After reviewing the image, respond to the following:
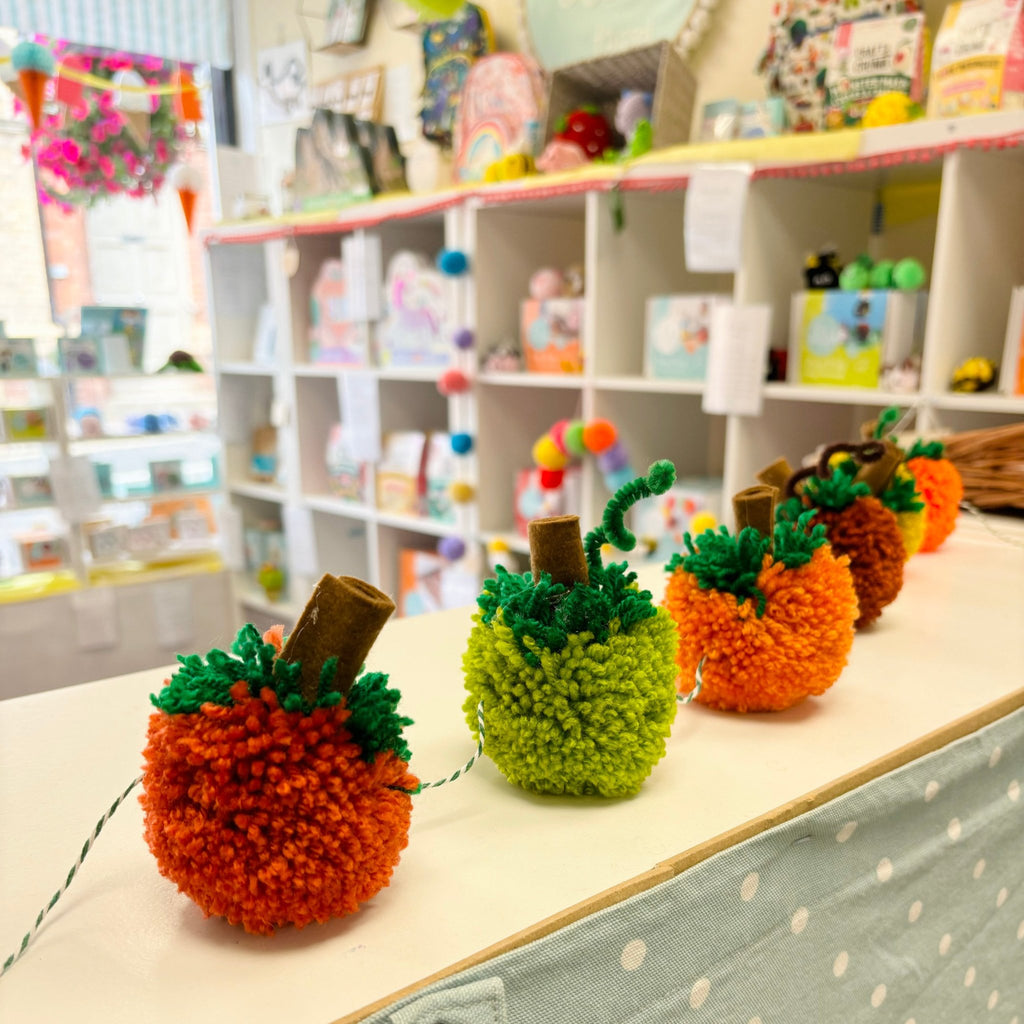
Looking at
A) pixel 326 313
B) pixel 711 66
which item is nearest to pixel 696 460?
pixel 711 66

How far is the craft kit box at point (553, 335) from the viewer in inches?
80.1

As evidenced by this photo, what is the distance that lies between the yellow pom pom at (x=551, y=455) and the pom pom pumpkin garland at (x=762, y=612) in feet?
4.42

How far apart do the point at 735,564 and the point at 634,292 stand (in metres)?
1.42

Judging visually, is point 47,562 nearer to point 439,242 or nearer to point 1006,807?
point 439,242

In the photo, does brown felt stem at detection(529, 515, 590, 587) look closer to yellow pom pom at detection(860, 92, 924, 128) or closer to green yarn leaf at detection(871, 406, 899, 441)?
green yarn leaf at detection(871, 406, 899, 441)

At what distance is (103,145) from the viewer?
344cm

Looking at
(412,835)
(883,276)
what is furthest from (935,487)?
(412,835)

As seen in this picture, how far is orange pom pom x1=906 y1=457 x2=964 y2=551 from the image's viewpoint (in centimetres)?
110

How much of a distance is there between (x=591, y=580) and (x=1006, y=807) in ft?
1.45

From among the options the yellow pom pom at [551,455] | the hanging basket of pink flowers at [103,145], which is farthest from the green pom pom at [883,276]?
the hanging basket of pink flowers at [103,145]

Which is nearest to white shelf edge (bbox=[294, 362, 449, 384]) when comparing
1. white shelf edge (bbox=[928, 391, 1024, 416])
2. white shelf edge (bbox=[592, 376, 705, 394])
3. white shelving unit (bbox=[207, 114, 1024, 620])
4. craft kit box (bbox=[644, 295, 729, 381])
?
white shelving unit (bbox=[207, 114, 1024, 620])

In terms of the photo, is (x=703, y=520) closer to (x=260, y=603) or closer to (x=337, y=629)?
(x=337, y=629)

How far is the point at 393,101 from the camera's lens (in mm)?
2934

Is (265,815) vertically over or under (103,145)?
under
